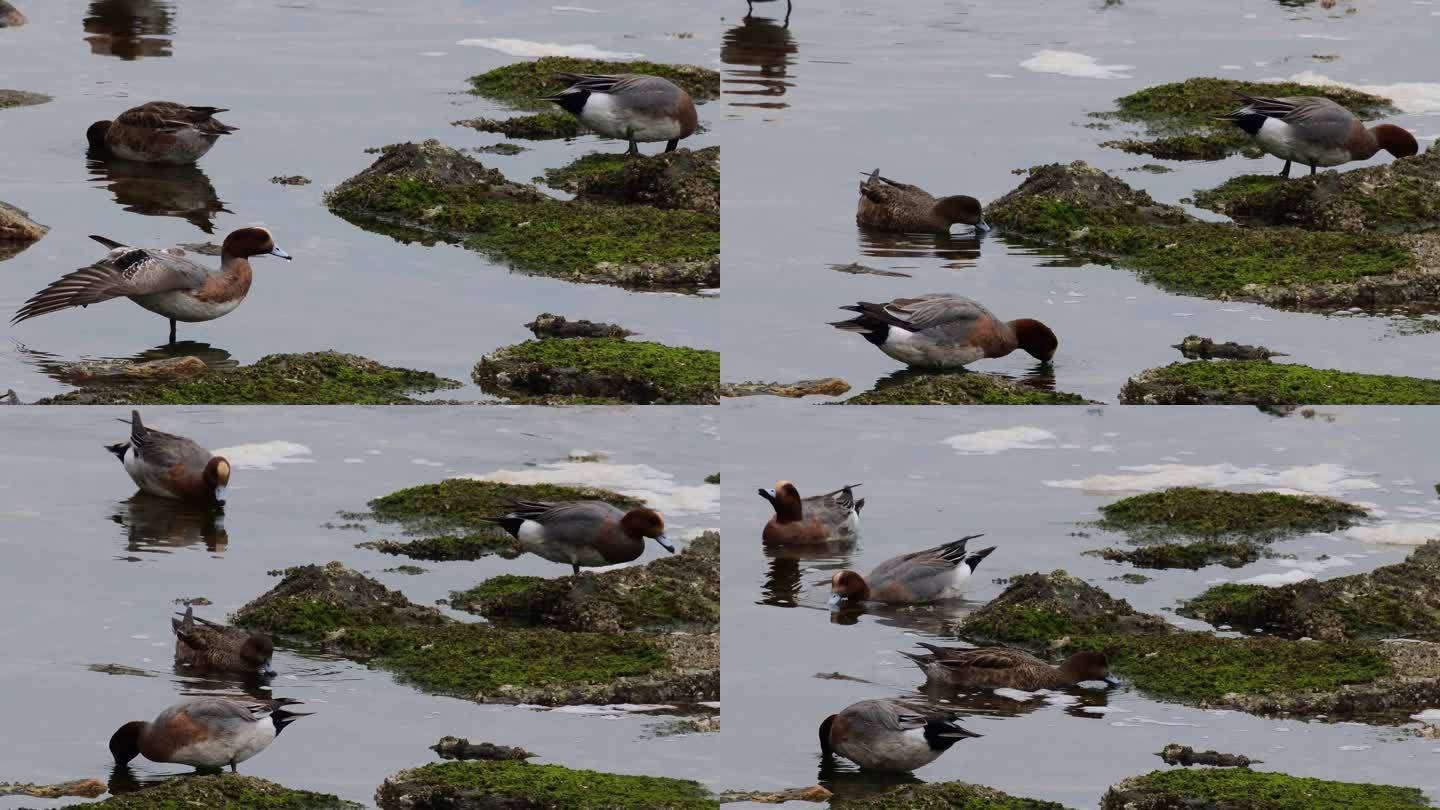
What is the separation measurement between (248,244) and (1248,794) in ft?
27.9

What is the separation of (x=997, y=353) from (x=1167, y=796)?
510cm

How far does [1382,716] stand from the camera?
1222cm

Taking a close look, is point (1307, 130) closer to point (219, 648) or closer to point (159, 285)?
point (159, 285)

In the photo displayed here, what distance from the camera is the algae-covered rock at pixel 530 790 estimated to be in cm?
1052

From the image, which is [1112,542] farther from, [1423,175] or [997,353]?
[1423,175]

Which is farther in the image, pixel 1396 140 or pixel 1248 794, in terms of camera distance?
pixel 1396 140

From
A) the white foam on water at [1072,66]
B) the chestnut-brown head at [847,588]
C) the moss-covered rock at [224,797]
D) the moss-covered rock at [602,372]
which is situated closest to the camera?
the moss-covered rock at [224,797]

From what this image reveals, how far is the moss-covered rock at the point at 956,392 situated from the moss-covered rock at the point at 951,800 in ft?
13.0

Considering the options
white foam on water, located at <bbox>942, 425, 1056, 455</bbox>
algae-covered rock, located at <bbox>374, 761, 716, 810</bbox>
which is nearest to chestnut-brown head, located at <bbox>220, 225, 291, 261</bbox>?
algae-covered rock, located at <bbox>374, 761, 716, 810</bbox>

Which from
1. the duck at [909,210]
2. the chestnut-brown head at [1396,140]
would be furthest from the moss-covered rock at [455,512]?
the chestnut-brown head at [1396,140]

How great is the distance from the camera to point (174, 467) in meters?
15.6

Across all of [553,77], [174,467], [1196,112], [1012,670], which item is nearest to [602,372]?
[1012,670]

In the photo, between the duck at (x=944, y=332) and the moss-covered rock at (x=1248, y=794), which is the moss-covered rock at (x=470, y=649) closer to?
the moss-covered rock at (x=1248, y=794)

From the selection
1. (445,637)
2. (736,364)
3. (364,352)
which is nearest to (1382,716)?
(736,364)
